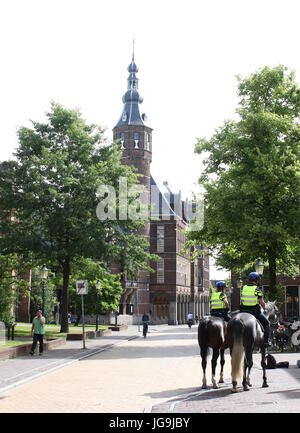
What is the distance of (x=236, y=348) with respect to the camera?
12.1 meters

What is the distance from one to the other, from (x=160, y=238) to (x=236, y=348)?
80566mm

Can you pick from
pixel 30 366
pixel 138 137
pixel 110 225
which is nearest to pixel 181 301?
pixel 138 137

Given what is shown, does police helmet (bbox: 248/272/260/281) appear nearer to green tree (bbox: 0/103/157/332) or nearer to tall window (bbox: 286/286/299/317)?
green tree (bbox: 0/103/157/332)

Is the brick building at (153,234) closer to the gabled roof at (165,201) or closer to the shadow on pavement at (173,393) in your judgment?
the gabled roof at (165,201)

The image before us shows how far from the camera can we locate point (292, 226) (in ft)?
91.7

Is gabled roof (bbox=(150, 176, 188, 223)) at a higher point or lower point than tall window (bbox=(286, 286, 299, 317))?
higher

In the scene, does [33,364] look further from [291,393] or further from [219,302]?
[291,393]

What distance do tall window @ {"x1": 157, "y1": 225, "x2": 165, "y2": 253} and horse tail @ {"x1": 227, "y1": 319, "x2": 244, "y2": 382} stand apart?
79.8 meters

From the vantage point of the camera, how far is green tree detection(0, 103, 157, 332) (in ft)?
114

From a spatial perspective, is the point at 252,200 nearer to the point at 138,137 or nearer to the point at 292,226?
the point at 292,226

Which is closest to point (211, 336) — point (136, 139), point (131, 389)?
point (131, 389)

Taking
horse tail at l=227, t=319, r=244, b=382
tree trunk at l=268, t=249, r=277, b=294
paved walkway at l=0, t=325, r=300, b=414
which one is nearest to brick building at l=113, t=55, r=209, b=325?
tree trunk at l=268, t=249, r=277, b=294
